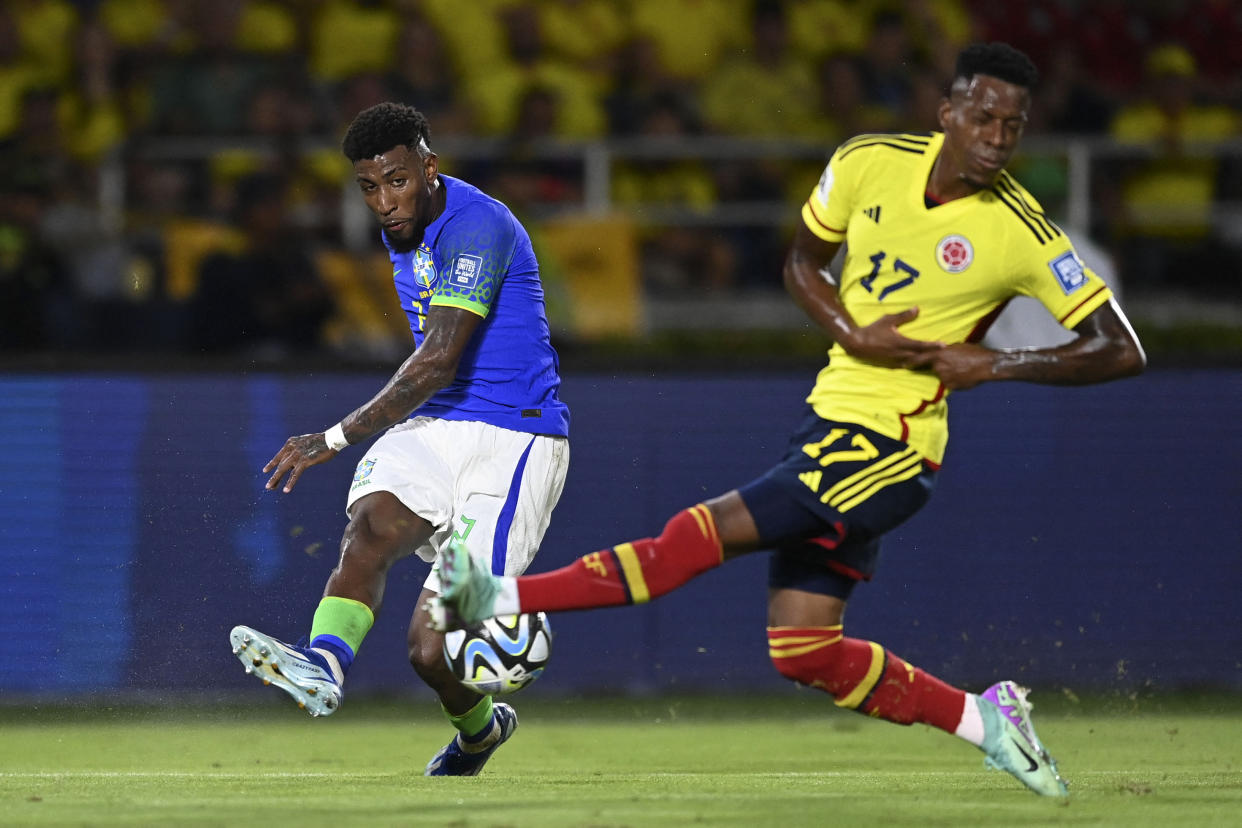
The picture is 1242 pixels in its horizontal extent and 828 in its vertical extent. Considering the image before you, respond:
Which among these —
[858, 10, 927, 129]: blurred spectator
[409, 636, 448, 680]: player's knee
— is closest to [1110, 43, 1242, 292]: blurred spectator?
[858, 10, 927, 129]: blurred spectator

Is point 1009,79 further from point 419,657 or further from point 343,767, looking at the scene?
point 343,767

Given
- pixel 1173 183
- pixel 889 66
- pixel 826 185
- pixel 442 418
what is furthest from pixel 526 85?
pixel 826 185

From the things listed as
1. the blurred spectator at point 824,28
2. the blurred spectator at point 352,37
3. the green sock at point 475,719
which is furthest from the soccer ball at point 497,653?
the blurred spectator at point 824,28

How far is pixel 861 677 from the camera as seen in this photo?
219 inches

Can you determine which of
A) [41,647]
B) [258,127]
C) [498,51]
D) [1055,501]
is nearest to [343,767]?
[41,647]

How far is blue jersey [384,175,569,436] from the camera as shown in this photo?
614cm

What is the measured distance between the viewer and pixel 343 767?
7.01 meters

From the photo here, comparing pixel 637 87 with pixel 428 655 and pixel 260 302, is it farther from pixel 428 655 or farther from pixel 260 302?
pixel 428 655

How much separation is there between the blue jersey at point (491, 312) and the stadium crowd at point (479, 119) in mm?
3596

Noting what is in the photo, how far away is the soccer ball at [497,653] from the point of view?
5949 mm

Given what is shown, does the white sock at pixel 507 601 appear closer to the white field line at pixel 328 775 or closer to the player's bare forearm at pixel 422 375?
the player's bare forearm at pixel 422 375

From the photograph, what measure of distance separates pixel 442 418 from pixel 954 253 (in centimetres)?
195

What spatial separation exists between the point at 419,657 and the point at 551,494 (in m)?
0.73

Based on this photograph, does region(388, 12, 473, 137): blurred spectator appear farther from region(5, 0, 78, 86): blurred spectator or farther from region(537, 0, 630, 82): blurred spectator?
region(5, 0, 78, 86): blurred spectator
